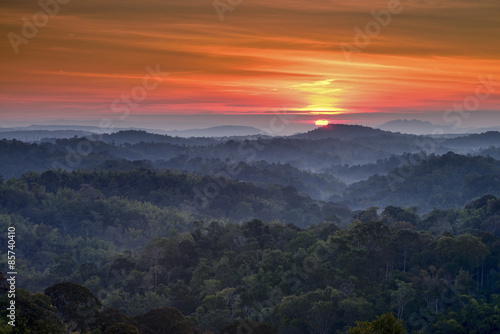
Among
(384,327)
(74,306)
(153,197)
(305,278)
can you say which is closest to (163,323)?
(74,306)

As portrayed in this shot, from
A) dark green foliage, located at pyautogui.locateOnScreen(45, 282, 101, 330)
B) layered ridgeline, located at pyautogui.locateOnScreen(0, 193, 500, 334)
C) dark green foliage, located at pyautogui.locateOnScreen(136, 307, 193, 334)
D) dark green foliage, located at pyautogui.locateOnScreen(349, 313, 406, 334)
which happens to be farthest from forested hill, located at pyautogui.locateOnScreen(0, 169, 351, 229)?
dark green foliage, located at pyautogui.locateOnScreen(349, 313, 406, 334)

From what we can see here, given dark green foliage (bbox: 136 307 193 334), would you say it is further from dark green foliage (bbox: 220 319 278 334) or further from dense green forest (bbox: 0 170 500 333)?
dark green foliage (bbox: 220 319 278 334)

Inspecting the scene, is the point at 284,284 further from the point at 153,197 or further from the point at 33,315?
the point at 153,197

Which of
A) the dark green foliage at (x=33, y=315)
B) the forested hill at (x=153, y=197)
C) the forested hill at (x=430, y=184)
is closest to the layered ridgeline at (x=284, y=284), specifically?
the dark green foliage at (x=33, y=315)

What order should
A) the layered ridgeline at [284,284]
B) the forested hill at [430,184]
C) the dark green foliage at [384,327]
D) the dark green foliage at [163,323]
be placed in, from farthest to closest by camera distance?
the forested hill at [430,184] → the dark green foliage at [163,323] → the layered ridgeline at [284,284] → the dark green foliage at [384,327]

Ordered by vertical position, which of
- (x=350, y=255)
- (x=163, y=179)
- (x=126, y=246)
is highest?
(x=163, y=179)

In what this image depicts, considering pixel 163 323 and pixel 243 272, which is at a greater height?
pixel 243 272

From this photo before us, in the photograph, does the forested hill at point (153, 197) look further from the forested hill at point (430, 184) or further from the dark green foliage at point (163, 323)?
the dark green foliage at point (163, 323)

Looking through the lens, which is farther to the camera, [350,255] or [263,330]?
[350,255]

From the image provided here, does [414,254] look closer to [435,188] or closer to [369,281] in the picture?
[369,281]

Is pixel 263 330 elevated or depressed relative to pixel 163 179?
depressed

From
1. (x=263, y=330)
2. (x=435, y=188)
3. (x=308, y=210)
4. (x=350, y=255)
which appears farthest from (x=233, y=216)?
(x=263, y=330)
